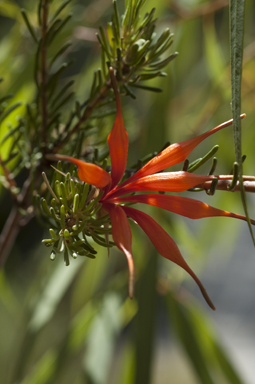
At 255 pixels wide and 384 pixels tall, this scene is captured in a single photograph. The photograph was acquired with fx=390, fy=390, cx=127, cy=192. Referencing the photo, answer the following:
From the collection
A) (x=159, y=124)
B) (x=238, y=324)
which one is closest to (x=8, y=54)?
(x=159, y=124)

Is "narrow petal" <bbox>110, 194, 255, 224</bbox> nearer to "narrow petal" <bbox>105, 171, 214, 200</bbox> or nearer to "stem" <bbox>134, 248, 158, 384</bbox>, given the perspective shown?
"narrow petal" <bbox>105, 171, 214, 200</bbox>

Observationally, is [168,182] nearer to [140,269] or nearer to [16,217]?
[16,217]

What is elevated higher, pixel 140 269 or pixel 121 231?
pixel 121 231

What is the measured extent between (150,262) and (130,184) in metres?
0.33

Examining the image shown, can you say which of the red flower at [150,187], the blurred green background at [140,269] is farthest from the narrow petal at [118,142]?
the blurred green background at [140,269]

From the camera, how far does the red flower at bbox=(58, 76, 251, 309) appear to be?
5.0 inches

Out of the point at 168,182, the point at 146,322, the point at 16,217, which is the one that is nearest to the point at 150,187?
the point at 168,182

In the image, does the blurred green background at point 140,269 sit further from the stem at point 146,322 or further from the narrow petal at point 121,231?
the narrow petal at point 121,231

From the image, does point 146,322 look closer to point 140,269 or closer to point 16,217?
point 140,269

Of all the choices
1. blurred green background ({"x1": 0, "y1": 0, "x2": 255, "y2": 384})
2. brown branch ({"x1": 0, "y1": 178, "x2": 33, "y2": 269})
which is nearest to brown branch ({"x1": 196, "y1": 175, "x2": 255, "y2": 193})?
brown branch ({"x1": 0, "y1": 178, "x2": 33, "y2": 269})

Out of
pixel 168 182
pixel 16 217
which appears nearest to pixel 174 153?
pixel 168 182

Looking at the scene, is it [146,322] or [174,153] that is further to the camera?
[146,322]

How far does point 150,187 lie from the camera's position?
13 cm

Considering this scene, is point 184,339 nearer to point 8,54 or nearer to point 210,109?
point 210,109
